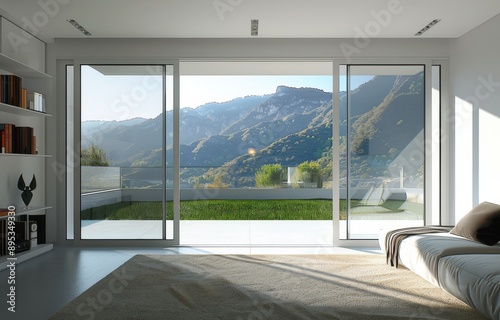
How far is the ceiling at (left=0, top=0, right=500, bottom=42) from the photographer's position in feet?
15.8

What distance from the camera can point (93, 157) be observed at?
20.6 feet

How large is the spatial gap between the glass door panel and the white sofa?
1582 mm

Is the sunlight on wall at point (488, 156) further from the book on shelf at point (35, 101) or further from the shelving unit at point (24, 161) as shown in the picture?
the book on shelf at point (35, 101)

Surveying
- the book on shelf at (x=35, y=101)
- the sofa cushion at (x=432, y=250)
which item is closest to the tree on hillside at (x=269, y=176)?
the book on shelf at (x=35, y=101)

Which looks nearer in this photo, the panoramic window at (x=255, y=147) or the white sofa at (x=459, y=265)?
the white sofa at (x=459, y=265)

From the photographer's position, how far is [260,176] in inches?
619

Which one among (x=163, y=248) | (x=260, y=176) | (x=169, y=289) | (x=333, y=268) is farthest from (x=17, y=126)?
(x=260, y=176)

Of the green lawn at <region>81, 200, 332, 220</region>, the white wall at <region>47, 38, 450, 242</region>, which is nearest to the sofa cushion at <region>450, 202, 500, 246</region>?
the white wall at <region>47, 38, 450, 242</region>

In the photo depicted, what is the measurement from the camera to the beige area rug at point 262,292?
132 inches

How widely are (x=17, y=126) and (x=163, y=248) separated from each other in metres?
2.29

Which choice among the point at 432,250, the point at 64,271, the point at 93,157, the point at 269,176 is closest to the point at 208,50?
the point at 93,157

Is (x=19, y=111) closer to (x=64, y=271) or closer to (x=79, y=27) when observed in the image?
(x=79, y=27)

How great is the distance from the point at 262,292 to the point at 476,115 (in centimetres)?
354

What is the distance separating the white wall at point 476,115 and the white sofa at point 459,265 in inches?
46.1
